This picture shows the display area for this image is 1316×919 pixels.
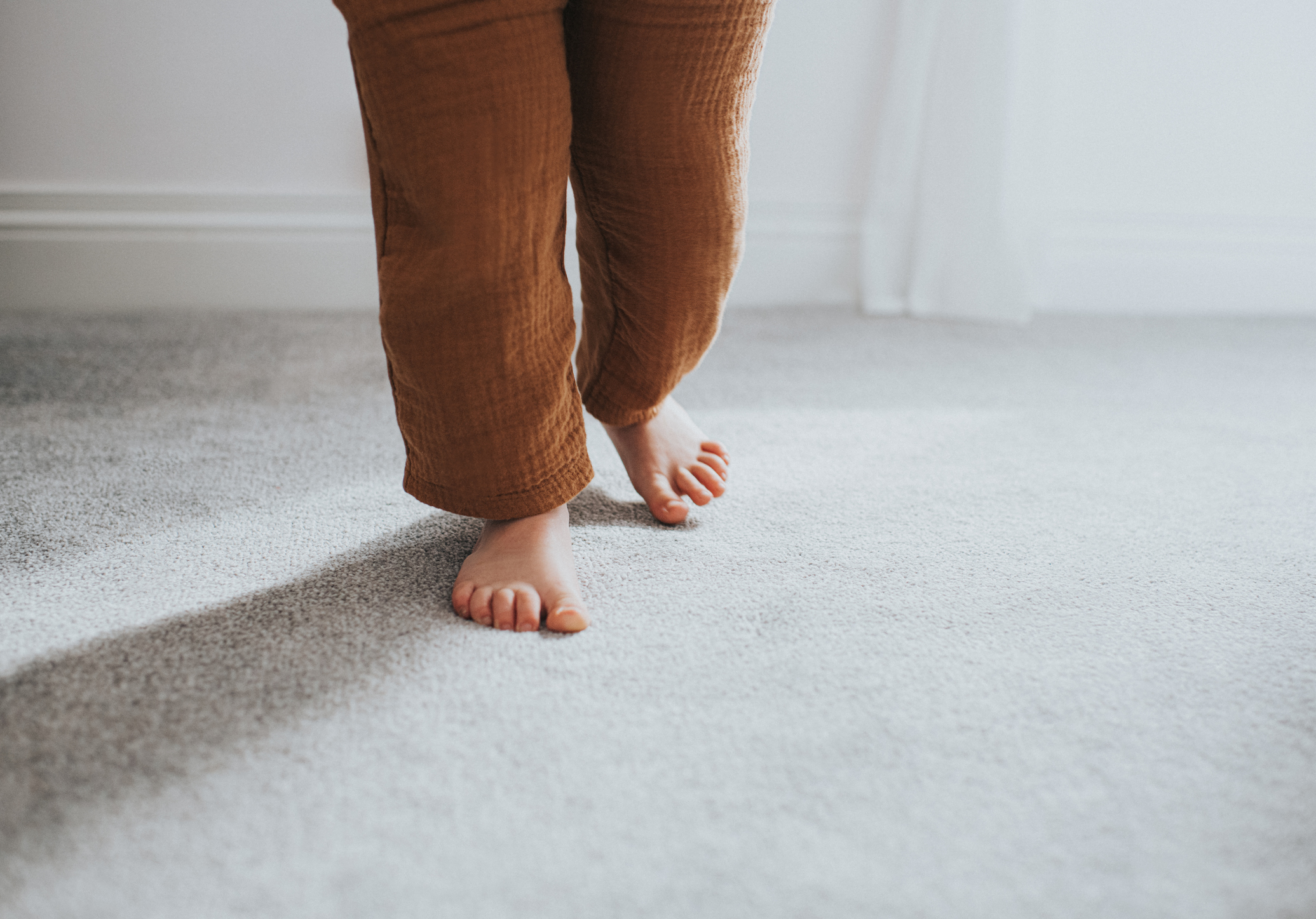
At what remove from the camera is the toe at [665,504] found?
0.75 meters

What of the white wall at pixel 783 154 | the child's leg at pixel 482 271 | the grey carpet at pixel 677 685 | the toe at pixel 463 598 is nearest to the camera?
the grey carpet at pixel 677 685

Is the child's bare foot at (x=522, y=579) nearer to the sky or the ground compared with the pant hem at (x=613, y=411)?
nearer to the ground

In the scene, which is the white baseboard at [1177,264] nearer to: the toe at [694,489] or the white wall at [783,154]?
the white wall at [783,154]

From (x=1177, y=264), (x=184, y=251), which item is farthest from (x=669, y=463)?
(x=1177, y=264)

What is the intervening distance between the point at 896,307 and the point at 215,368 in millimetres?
1095

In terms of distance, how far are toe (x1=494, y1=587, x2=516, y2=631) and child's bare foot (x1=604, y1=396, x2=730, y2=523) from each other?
19cm

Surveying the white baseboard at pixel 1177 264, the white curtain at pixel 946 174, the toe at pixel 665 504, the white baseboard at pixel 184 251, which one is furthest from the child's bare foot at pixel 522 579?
the white baseboard at pixel 1177 264

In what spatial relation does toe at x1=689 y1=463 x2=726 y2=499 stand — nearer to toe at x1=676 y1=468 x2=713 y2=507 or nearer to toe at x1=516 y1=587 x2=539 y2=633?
toe at x1=676 y1=468 x2=713 y2=507

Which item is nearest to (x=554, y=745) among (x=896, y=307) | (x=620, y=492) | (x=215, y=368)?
(x=620, y=492)

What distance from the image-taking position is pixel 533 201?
21.6 inches

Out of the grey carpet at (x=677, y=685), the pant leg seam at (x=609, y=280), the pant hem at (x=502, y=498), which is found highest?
the pant leg seam at (x=609, y=280)

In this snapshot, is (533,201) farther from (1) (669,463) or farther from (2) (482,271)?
(1) (669,463)

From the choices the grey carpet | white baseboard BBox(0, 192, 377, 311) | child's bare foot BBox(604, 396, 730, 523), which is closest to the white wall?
white baseboard BBox(0, 192, 377, 311)

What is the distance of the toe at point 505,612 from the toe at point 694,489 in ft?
0.74
